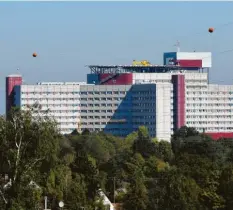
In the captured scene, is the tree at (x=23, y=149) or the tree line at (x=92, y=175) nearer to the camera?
the tree at (x=23, y=149)

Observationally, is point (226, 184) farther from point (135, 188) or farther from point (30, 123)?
point (30, 123)

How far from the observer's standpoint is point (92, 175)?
64.9 meters

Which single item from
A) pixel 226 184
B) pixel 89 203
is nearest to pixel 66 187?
pixel 89 203

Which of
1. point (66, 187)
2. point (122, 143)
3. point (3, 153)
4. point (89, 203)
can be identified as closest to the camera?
point (3, 153)

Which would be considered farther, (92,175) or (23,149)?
(92,175)

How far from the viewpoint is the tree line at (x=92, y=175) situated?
44094mm

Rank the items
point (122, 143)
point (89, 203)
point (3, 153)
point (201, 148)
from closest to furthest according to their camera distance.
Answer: point (3, 153)
point (89, 203)
point (201, 148)
point (122, 143)

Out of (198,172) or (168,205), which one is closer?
(168,205)

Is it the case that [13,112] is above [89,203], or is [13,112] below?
above

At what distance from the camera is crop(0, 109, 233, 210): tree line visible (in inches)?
1736

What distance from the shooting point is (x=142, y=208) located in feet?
238

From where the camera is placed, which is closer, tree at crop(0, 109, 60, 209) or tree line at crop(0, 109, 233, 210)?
tree at crop(0, 109, 60, 209)

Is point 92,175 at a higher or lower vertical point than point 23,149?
lower

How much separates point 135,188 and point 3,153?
31.0 metres
